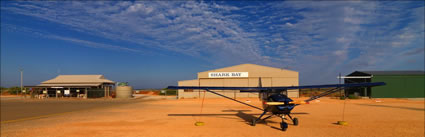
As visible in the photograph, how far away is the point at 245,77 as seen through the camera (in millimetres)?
45844

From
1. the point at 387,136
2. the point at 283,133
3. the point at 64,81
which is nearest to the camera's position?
the point at 387,136

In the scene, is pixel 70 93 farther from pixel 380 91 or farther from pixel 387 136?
pixel 380 91

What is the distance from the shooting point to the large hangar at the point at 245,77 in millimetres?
45250

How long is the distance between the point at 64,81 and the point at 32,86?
628cm

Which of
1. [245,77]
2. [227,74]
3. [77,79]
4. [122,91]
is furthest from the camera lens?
[77,79]

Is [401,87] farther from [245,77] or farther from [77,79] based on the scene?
[77,79]

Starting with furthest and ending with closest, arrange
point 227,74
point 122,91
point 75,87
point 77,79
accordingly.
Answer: point 77,79 < point 122,91 < point 75,87 < point 227,74

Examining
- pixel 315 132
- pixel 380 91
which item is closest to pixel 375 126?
pixel 315 132

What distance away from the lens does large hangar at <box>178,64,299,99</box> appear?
45250 millimetres

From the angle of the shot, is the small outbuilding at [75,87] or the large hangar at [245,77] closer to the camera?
the large hangar at [245,77]

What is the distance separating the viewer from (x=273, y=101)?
42.1 feet

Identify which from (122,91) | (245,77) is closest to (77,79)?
(122,91)

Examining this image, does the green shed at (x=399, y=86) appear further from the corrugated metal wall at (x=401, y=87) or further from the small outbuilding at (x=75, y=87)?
the small outbuilding at (x=75, y=87)

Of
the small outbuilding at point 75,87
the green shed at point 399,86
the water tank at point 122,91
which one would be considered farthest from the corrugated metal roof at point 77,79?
the green shed at point 399,86
